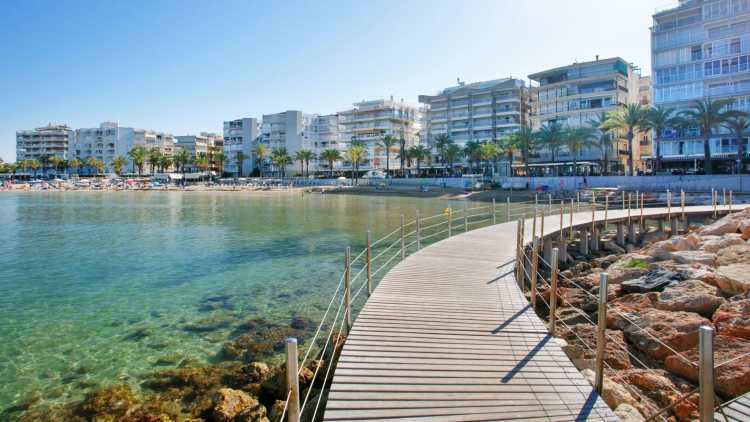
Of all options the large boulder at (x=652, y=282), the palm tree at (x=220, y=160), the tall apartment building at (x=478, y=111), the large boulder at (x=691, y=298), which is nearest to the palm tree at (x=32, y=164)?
the palm tree at (x=220, y=160)

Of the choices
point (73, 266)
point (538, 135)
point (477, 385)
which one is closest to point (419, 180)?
point (538, 135)

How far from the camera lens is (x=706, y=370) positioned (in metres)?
4.37

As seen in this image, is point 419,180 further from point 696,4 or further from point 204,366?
point 204,366

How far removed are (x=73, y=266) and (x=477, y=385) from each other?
22.5m

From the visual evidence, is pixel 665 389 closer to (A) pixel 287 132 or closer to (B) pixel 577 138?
(B) pixel 577 138

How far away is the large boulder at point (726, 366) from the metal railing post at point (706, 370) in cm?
299

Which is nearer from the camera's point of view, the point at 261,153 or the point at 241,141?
the point at 261,153

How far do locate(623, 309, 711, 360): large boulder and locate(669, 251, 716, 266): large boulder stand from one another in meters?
5.92

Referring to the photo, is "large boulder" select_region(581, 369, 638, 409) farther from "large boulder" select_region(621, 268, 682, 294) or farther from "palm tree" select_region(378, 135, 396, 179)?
"palm tree" select_region(378, 135, 396, 179)

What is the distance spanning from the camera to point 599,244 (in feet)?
83.3

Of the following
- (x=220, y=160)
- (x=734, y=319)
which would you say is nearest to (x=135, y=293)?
(x=734, y=319)

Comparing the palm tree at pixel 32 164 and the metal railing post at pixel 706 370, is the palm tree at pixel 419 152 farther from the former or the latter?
the palm tree at pixel 32 164

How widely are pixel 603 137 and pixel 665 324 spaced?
76335 millimetres

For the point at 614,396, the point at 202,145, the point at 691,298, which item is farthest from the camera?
the point at 202,145
